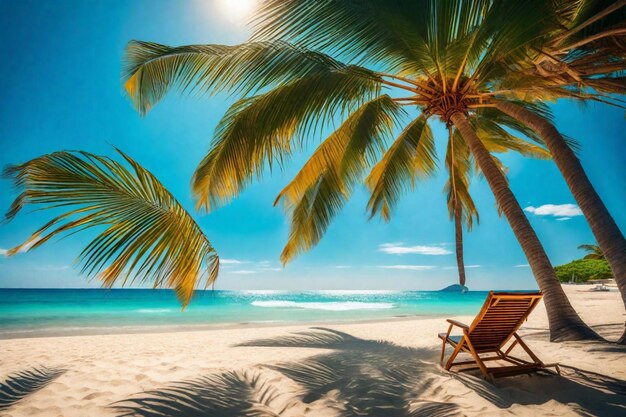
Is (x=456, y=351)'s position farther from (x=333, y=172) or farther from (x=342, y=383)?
(x=333, y=172)

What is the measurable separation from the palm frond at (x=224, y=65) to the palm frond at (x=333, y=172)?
4.34 feet

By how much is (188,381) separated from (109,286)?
60.4 inches

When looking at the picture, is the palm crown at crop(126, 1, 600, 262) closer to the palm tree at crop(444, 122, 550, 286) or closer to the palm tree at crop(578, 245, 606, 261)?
the palm tree at crop(444, 122, 550, 286)

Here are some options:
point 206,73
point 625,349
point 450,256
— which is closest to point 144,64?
point 206,73

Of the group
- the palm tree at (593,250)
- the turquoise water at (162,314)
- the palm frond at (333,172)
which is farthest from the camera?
the palm tree at (593,250)

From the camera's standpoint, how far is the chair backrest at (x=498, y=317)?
3.16m

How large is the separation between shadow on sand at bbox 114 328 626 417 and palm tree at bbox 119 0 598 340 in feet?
7.07

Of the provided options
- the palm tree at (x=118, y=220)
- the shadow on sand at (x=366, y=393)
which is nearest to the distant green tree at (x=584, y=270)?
the shadow on sand at (x=366, y=393)

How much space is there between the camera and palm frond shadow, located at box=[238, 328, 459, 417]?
2.59 meters

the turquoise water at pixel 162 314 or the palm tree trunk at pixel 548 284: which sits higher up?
the palm tree trunk at pixel 548 284

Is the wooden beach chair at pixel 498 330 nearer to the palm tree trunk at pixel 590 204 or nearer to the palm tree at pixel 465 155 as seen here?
the palm tree trunk at pixel 590 204

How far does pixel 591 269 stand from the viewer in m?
37.4

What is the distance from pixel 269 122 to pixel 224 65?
0.88 m

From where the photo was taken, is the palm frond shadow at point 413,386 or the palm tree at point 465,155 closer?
the palm frond shadow at point 413,386
